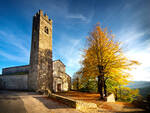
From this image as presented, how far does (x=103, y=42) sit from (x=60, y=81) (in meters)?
14.8

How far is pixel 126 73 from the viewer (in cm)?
963

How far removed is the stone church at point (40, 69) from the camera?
1589cm

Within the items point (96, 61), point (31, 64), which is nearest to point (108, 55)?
point (96, 61)

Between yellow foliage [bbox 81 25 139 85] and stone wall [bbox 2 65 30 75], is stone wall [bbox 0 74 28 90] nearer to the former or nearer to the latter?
stone wall [bbox 2 65 30 75]

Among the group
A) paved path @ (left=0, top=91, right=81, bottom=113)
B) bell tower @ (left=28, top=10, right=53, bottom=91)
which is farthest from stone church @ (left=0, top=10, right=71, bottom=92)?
paved path @ (left=0, top=91, right=81, bottom=113)

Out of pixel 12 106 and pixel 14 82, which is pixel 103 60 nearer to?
pixel 12 106

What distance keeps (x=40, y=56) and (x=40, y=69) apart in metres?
2.78

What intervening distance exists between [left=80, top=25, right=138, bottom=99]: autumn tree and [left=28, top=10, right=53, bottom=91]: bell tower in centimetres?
946

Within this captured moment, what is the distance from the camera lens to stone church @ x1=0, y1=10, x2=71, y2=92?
15892mm

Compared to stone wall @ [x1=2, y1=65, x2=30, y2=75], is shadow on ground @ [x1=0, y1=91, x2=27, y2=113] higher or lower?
lower

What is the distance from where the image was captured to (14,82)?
58.5ft

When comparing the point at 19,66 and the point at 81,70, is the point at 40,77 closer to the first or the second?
the point at 81,70

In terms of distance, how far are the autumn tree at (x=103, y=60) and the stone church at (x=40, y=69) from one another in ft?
31.4

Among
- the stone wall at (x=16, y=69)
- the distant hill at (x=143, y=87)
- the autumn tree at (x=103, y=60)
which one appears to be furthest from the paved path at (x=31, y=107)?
the stone wall at (x=16, y=69)
